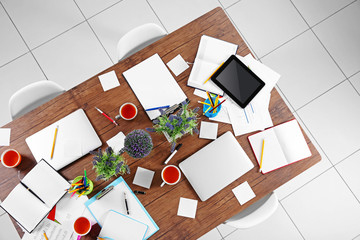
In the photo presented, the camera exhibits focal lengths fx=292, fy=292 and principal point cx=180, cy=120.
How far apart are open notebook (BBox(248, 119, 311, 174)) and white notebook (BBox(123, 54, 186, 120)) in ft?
1.66

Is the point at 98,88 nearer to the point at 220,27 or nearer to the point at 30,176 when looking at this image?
the point at 30,176

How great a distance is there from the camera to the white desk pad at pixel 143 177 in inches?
62.3

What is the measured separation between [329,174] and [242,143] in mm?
1393

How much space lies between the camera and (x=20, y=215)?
4.91 feet

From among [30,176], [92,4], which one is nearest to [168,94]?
[30,176]

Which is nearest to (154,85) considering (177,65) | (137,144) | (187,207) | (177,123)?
(177,65)

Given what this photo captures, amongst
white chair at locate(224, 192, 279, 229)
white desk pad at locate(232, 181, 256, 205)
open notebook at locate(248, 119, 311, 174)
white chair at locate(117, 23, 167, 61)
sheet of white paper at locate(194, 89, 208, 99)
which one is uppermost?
white chair at locate(117, 23, 167, 61)

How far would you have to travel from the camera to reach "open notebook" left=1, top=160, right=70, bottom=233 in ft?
4.91

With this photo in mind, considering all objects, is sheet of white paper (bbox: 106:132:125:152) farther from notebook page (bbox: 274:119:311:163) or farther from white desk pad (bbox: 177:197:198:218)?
notebook page (bbox: 274:119:311:163)

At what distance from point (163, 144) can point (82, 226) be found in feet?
1.94

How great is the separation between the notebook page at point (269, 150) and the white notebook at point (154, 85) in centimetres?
48

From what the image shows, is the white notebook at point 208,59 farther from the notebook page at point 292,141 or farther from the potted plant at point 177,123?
the notebook page at point 292,141

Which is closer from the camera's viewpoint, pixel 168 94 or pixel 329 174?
pixel 168 94

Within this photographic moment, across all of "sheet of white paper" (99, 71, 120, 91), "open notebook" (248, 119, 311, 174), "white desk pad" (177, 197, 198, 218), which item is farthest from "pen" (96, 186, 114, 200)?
"open notebook" (248, 119, 311, 174)
